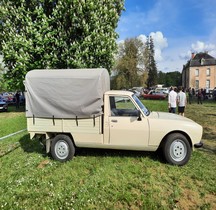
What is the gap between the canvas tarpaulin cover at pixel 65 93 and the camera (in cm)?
559

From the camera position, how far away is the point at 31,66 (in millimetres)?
13078

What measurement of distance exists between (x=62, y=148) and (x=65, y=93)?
154 cm

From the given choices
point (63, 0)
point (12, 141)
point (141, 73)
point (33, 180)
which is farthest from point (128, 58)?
point (33, 180)

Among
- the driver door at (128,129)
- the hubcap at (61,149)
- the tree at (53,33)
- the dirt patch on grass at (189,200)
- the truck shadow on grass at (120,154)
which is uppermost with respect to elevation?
the tree at (53,33)

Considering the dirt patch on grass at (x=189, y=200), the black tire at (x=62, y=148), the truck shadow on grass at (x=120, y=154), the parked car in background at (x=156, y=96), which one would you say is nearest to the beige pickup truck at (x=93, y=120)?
the black tire at (x=62, y=148)

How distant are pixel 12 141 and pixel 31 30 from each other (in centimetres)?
730

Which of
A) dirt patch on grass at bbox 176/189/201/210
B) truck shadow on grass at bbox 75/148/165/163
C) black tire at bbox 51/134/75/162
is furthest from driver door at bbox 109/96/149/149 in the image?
dirt patch on grass at bbox 176/189/201/210

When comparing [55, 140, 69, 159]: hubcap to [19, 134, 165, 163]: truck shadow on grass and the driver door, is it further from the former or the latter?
the driver door

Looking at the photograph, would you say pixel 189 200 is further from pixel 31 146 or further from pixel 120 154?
pixel 31 146

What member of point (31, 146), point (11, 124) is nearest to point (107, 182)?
point (31, 146)

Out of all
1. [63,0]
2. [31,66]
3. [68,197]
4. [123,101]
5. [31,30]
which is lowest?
[68,197]

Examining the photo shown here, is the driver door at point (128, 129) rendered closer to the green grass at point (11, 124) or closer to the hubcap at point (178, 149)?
the hubcap at point (178, 149)

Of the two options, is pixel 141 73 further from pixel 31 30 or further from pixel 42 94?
pixel 42 94

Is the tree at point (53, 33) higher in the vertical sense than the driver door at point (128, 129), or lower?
higher
